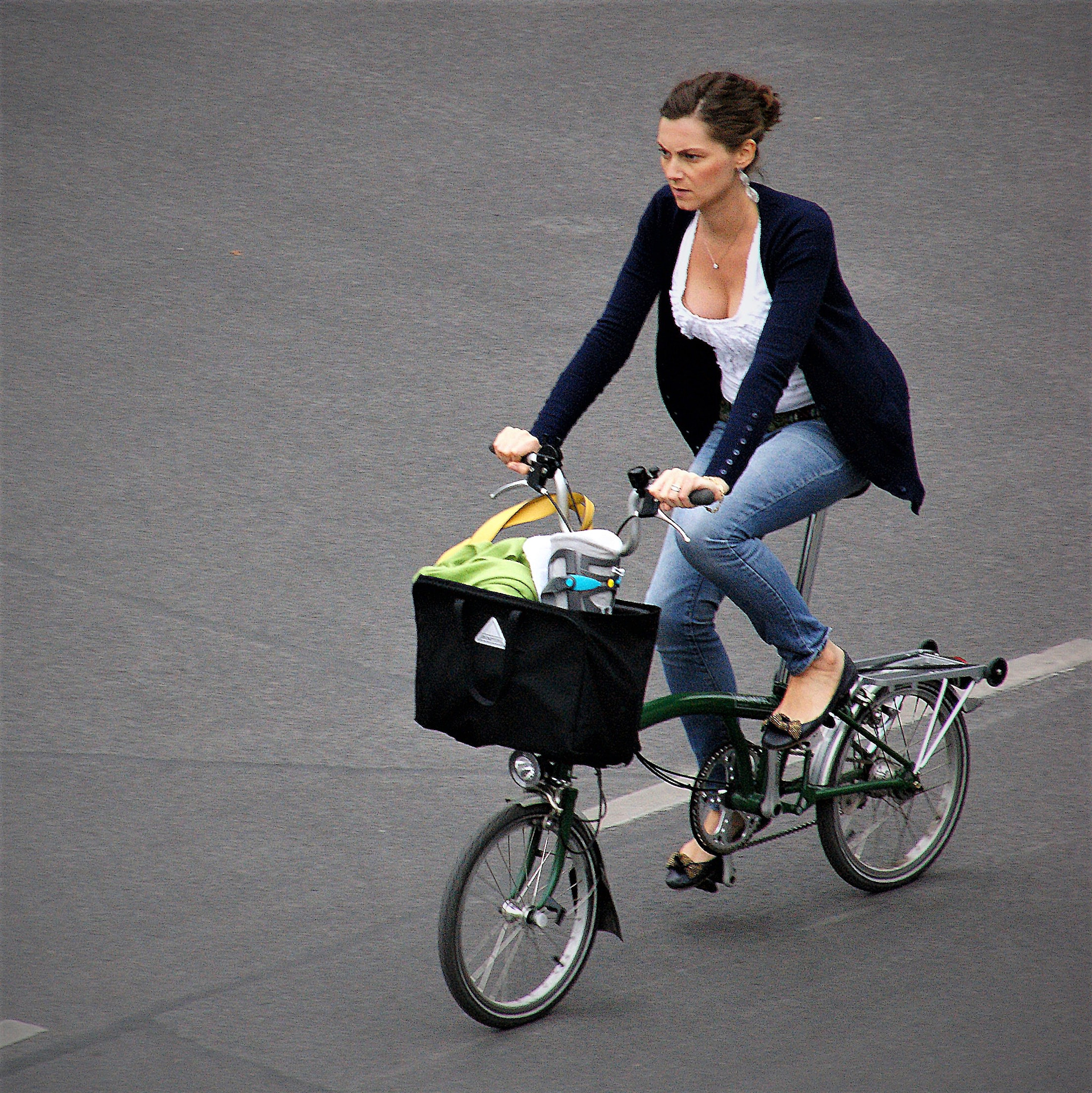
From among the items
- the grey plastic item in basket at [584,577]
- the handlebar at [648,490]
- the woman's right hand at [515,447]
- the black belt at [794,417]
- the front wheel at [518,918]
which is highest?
the black belt at [794,417]

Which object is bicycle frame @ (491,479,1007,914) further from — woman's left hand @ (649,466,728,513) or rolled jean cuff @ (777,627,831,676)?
woman's left hand @ (649,466,728,513)

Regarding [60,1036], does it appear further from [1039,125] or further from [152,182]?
→ [1039,125]

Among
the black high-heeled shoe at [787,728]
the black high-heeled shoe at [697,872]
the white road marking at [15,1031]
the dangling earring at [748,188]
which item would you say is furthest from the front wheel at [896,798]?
the white road marking at [15,1031]

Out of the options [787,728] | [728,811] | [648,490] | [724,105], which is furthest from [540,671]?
[724,105]

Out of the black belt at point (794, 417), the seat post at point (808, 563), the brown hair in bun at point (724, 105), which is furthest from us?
the seat post at point (808, 563)

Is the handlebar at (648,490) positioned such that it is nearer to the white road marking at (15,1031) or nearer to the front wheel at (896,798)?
the front wheel at (896,798)

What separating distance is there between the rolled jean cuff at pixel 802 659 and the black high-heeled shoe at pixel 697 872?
22.8 inches

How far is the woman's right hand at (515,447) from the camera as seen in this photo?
403cm

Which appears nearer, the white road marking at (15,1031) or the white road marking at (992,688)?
the white road marking at (15,1031)

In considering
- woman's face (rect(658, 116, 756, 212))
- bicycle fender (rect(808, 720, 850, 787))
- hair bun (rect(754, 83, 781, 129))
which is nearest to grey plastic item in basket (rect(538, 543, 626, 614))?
woman's face (rect(658, 116, 756, 212))

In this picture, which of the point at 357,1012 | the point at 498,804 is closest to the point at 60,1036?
the point at 357,1012

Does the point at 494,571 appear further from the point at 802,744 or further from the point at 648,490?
the point at 802,744

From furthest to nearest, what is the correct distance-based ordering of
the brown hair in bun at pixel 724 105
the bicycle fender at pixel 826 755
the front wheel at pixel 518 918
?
the bicycle fender at pixel 826 755, the brown hair in bun at pixel 724 105, the front wheel at pixel 518 918

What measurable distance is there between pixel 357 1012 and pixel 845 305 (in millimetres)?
2128
